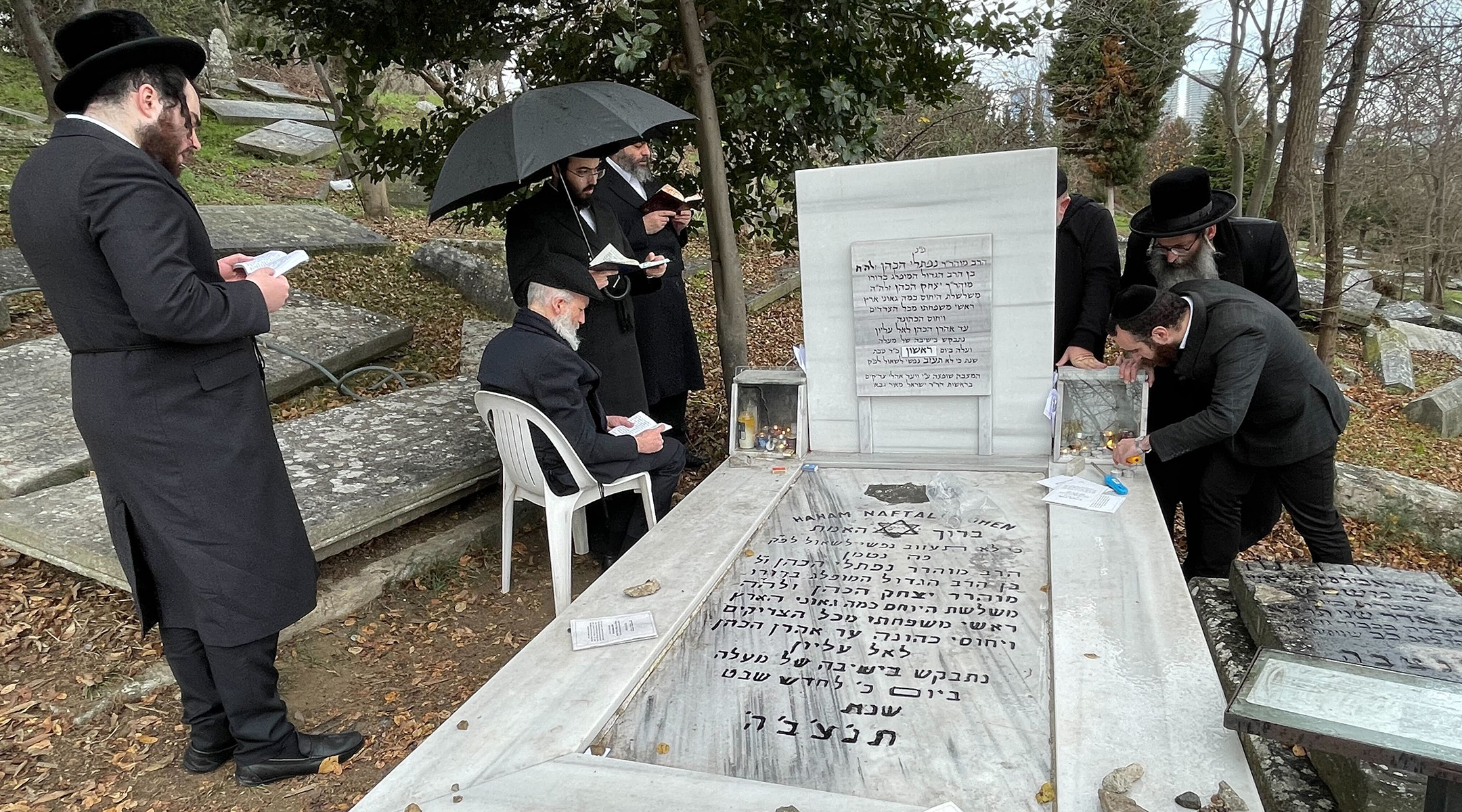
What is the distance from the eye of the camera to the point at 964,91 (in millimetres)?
10688

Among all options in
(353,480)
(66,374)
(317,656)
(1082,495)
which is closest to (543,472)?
(353,480)

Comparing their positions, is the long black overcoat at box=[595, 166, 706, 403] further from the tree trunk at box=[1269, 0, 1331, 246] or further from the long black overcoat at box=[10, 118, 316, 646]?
the tree trunk at box=[1269, 0, 1331, 246]

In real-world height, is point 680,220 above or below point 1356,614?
above

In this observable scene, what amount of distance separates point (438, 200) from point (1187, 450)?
115 inches

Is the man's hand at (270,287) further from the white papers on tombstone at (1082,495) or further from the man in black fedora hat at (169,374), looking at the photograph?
the white papers on tombstone at (1082,495)

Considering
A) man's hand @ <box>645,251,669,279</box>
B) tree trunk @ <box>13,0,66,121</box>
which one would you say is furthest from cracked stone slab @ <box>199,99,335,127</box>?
man's hand @ <box>645,251,669,279</box>

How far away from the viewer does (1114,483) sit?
3.40 meters

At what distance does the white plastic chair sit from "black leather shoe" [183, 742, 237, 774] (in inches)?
43.3

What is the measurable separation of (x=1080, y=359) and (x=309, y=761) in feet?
10.7

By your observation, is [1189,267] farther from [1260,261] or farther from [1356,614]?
[1356,614]

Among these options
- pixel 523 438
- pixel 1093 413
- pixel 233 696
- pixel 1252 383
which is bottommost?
pixel 233 696

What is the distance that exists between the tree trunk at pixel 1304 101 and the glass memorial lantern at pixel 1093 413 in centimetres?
303

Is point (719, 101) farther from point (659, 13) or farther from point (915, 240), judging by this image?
point (915, 240)

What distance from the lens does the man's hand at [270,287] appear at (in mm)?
2420
